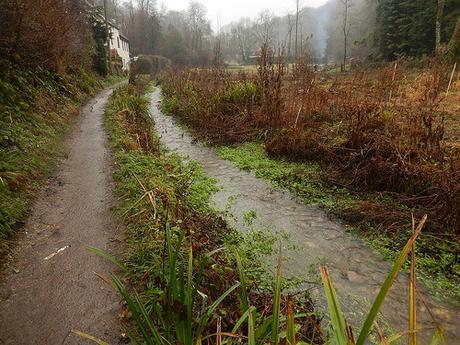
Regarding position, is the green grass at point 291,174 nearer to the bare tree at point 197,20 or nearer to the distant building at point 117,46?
the distant building at point 117,46

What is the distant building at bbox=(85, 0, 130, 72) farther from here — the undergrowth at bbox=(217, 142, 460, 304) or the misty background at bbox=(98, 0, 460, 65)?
the undergrowth at bbox=(217, 142, 460, 304)

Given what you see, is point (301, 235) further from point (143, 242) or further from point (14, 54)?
point (14, 54)

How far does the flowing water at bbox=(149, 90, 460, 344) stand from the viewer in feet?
9.23

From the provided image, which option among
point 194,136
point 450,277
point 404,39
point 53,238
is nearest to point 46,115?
point 194,136

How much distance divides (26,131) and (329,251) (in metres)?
5.63

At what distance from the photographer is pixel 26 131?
19.6 ft

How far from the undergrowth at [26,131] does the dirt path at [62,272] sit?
21 cm

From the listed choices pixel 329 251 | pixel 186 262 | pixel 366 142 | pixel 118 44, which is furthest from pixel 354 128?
pixel 118 44

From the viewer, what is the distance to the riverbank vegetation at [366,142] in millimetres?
3863

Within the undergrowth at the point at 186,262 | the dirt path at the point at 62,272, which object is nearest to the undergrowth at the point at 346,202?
the undergrowth at the point at 186,262

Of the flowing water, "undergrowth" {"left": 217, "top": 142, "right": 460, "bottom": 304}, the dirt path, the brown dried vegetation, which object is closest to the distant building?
the brown dried vegetation

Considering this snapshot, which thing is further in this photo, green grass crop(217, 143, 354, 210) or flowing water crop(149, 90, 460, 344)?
green grass crop(217, 143, 354, 210)

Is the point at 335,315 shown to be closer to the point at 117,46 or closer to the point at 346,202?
the point at 346,202

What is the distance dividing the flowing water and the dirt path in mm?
1782
